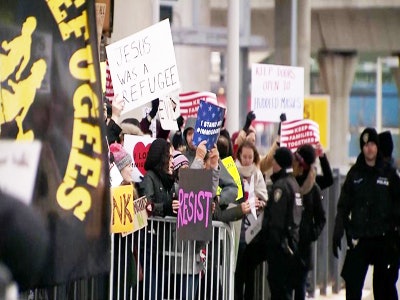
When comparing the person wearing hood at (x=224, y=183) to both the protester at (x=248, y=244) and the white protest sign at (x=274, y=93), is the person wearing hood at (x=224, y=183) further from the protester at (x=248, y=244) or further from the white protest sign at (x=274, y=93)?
the white protest sign at (x=274, y=93)

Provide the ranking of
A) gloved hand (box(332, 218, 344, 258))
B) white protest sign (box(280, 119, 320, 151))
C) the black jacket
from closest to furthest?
the black jacket → gloved hand (box(332, 218, 344, 258)) → white protest sign (box(280, 119, 320, 151))

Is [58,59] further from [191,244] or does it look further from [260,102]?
[260,102]

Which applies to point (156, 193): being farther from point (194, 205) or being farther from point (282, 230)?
point (282, 230)

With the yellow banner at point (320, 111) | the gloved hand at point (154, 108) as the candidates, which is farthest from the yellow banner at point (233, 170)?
the yellow banner at point (320, 111)

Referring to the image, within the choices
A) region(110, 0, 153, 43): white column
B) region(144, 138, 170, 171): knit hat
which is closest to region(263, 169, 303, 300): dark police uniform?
region(144, 138, 170, 171): knit hat

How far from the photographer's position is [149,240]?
1128 centimetres

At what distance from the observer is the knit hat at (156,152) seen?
1144 cm

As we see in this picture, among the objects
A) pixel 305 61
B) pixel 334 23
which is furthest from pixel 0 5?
pixel 334 23

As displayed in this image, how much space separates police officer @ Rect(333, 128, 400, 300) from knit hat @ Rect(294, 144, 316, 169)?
1.57ft

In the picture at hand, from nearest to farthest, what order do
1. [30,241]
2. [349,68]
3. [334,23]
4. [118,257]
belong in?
1. [30,241]
2. [118,257]
3. [334,23]
4. [349,68]

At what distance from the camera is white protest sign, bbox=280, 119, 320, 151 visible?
51.1 ft

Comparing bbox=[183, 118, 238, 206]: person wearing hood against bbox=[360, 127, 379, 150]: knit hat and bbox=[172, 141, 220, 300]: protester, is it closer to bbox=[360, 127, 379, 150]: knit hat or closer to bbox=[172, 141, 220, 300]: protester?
bbox=[172, 141, 220, 300]: protester

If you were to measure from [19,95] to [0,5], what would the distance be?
1.37 feet

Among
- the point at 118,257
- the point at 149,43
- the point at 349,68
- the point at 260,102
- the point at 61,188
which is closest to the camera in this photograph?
the point at 61,188
